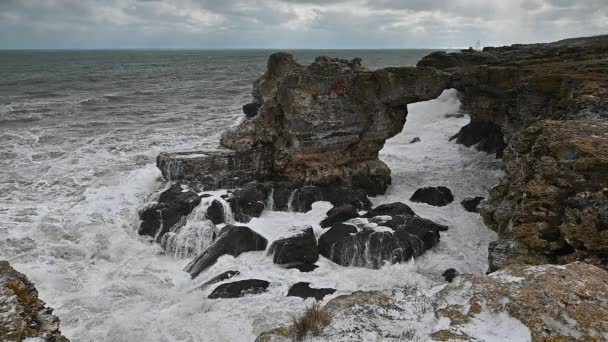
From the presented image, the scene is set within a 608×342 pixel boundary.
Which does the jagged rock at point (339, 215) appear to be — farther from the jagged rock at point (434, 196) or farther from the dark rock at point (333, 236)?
the jagged rock at point (434, 196)

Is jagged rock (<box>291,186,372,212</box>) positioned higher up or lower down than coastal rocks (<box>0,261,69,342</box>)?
lower down

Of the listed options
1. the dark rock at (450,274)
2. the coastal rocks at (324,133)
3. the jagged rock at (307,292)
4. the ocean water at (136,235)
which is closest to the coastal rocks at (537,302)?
the ocean water at (136,235)

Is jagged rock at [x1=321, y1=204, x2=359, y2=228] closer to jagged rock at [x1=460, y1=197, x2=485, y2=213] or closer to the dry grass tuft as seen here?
jagged rock at [x1=460, y1=197, x2=485, y2=213]

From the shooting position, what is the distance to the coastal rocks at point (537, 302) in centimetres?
728

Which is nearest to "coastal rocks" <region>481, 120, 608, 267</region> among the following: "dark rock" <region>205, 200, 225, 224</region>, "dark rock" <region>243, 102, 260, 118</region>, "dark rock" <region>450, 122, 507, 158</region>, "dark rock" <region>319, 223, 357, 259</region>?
"dark rock" <region>319, 223, 357, 259</region>

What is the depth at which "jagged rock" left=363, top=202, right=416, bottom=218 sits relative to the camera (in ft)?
72.2

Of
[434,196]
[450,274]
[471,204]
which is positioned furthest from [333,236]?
[471,204]

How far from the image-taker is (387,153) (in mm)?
33594

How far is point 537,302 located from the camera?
7.73m

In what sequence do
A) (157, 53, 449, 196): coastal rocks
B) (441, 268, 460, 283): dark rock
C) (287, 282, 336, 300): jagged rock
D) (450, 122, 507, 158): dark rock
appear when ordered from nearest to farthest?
(287, 282, 336, 300): jagged rock < (441, 268, 460, 283): dark rock < (157, 53, 449, 196): coastal rocks < (450, 122, 507, 158): dark rock

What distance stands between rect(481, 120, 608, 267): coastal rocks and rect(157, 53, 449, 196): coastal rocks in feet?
36.6

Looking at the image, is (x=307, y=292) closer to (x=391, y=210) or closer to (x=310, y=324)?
(x=391, y=210)

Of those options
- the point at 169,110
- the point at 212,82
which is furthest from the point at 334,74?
the point at 212,82

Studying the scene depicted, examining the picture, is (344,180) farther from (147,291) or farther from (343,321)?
(343,321)
